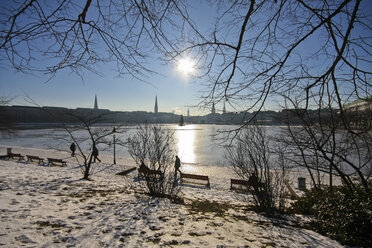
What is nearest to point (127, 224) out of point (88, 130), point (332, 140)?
point (332, 140)

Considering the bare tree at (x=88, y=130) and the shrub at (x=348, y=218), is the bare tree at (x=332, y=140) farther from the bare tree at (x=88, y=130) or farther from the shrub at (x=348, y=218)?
the bare tree at (x=88, y=130)

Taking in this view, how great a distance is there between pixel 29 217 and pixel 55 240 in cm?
128

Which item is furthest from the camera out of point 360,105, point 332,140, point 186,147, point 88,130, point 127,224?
point 186,147

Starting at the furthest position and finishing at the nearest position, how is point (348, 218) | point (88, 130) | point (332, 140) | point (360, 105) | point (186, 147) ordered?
point (186, 147), point (88, 130), point (332, 140), point (348, 218), point (360, 105)

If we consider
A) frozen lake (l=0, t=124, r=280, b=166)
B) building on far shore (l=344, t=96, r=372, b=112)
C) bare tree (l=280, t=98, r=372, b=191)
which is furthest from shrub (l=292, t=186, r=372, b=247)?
frozen lake (l=0, t=124, r=280, b=166)

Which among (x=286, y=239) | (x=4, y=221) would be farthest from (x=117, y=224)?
(x=286, y=239)

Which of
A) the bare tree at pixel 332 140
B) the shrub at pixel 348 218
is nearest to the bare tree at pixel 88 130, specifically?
the bare tree at pixel 332 140

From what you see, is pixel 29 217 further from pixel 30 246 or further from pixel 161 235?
pixel 161 235

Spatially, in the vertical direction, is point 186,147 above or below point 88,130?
below

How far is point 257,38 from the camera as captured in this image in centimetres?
291

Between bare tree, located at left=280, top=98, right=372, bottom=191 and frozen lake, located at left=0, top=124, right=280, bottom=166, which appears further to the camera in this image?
frozen lake, located at left=0, top=124, right=280, bottom=166

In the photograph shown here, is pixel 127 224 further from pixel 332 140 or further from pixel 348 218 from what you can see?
pixel 332 140

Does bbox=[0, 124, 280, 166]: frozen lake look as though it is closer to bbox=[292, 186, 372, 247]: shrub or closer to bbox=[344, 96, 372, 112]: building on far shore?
bbox=[344, 96, 372, 112]: building on far shore

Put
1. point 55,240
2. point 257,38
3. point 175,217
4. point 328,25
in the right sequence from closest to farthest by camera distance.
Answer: point 328,25
point 257,38
point 55,240
point 175,217
